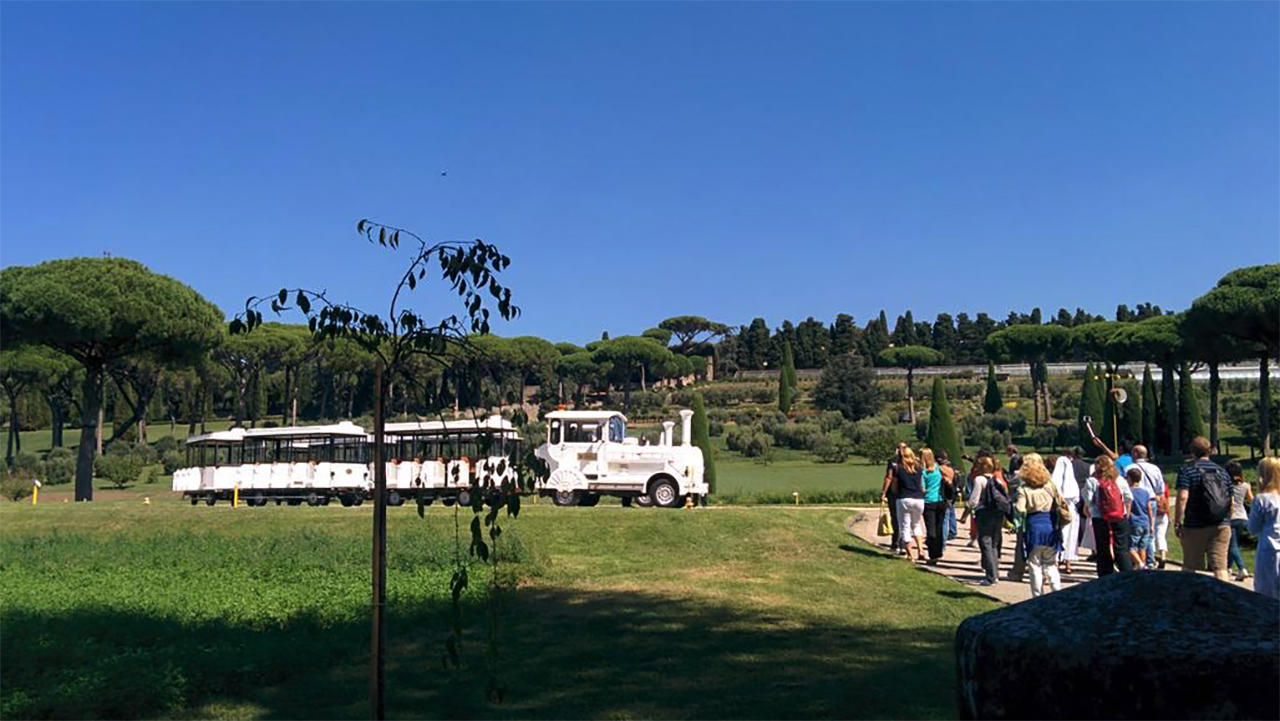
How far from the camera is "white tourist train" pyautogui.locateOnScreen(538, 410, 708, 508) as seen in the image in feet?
68.7

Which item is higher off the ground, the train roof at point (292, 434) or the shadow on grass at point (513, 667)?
the train roof at point (292, 434)

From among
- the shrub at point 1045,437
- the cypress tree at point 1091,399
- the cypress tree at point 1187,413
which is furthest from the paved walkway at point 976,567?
the shrub at point 1045,437

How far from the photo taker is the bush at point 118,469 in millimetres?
35000

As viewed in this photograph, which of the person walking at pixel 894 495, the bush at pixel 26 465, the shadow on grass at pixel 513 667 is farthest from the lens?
the bush at pixel 26 465

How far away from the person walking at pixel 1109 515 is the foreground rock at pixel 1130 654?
897 centimetres

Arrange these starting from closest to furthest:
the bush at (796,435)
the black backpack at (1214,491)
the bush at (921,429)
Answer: the black backpack at (1214,491) → the bush at (796,435) → the bush at (921,429)

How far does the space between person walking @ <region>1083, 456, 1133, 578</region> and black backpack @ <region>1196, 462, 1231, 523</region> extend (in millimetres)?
1116

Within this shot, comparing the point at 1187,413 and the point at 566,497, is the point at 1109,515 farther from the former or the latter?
the point at 1187,413

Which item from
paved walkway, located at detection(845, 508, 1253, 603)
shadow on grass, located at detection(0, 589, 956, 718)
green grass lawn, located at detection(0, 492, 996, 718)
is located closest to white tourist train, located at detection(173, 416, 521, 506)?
green grass lawn, located at detection(0, 492, 996, 718)

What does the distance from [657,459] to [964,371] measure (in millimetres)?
69027

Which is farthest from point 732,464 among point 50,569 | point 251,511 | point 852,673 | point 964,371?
point 964,371

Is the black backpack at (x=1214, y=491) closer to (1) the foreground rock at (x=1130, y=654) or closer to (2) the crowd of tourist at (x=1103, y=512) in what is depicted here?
(2) the crowd of tourist at (x=1103, y=512)

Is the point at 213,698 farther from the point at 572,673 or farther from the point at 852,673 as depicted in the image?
the point at 852,673

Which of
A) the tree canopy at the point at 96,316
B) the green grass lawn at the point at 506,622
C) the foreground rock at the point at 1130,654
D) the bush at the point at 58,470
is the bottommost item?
the bush at the point at 58,470
